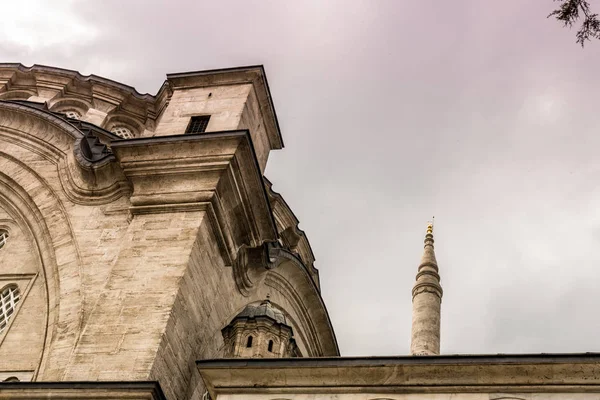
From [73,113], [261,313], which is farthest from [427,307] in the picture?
[261,313]

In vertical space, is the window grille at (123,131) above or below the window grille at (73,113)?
below

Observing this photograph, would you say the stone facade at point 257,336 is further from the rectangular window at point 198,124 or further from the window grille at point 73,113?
the window grille at point 73,113

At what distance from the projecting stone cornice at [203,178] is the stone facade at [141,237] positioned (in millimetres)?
26

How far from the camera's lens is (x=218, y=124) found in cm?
1644

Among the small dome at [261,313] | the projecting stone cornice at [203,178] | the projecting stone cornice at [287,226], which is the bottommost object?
the small dome at [261,313]

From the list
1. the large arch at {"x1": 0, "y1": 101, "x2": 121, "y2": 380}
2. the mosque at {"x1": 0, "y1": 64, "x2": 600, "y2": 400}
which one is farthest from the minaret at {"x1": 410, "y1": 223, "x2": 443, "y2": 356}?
the large arch at {"x1": 0, "y1": 101, "x2": 121, "y2": 380}

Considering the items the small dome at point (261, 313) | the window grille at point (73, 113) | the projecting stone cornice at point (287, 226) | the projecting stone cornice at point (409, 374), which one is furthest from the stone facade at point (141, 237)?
the projecting stone cornice at point (287, 226)

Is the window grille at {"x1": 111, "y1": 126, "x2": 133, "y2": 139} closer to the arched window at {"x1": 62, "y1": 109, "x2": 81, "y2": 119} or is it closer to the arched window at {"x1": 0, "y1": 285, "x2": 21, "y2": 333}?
the arched window at {"x1": 62, "y1": 109, "x2": 81, "y2": 119}

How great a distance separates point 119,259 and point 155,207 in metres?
1.27

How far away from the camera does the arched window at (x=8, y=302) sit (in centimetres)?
1448

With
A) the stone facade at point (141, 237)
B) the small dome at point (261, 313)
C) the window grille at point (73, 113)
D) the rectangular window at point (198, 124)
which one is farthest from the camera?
the window grille at point (73, 113)

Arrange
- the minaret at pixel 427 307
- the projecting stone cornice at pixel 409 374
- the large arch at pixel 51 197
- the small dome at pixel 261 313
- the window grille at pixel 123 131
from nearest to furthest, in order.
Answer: the projecting stone cornice at pixel 409 374, the large arch at pixel 51 197, the small dome at pixel 261 313, the window grille at pixel 123 131, the minaret at pixel 427 307

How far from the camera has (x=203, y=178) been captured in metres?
14.7

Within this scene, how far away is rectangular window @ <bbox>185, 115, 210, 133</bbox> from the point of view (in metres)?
16.8
